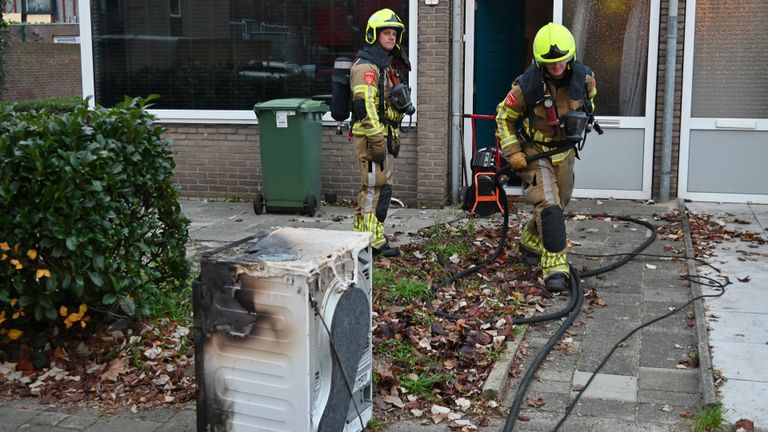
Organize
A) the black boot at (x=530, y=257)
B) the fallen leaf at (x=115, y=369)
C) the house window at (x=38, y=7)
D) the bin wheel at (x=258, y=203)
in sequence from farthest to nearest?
the house window at (x=38, y=7) < the bin wheel at (x=258, y=203) < the black boot at (x=530, y=257) < the fallen leaf at (x=115, y=369)

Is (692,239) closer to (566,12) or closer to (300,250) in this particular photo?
(566,12)

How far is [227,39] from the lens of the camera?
433 inches

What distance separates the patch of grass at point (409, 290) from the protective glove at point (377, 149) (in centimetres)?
141

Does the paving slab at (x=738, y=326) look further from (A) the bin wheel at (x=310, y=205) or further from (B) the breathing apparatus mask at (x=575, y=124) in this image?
(A) the bin wheel at (x=310, y=205)

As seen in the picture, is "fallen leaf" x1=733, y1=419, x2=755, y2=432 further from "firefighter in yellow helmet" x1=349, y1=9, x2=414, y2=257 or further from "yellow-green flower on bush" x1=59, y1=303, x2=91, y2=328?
"firefighter in yellow helmet" x1=349, y1=9, x2=414, y2=257

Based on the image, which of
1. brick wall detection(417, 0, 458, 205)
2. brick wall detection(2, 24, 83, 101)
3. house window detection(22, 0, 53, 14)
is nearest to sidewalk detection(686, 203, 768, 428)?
brick wall detection(417, 0, 458, 205)

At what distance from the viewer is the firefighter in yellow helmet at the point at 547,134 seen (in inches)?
268

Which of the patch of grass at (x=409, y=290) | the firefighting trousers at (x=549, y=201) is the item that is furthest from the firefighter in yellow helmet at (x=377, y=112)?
the firefighting trousers at (x=549, y=201)

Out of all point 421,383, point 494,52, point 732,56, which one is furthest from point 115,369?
point 732,56

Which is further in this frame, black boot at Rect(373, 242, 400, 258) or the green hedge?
black boot at Rect(373, 242, 400, 258)

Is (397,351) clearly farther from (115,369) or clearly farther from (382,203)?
(382,203)

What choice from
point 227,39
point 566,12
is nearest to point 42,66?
point 227,39

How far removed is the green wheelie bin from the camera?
984cm

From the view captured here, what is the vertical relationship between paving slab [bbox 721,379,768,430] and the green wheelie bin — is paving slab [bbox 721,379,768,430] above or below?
below
